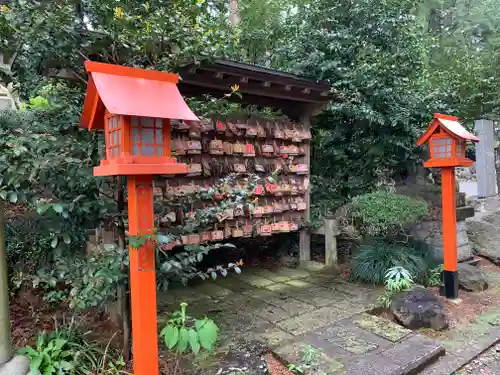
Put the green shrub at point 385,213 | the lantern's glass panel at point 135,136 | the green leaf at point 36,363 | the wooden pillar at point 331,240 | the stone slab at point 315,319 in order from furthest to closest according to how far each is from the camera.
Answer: the wooden pillar at point 331,240 < the green shrub at point 385,213 < the stone slab at point 315,319 < the green leaf at point 36,363 < the lantern's glass panel at point 135,136

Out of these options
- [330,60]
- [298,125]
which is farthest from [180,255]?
[330,60]

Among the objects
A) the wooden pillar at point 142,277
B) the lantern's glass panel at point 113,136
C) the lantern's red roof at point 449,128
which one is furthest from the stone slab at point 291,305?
the lantern's glass panel at point 113,136

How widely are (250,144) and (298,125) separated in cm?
103

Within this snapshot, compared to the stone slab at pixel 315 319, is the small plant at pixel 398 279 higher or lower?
higher

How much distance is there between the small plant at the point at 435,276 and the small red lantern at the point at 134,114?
407 cm

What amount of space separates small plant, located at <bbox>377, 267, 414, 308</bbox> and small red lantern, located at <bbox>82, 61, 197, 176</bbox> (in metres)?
3.06

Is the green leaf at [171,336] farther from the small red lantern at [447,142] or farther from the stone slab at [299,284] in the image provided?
the small red lantern at [447,142]

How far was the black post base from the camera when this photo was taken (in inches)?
169

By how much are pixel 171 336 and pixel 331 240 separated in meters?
3.82

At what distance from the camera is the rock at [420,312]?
3570 millimetres

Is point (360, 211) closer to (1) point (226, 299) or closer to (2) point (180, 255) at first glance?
(1) point (226, 299)

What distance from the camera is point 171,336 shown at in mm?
2240

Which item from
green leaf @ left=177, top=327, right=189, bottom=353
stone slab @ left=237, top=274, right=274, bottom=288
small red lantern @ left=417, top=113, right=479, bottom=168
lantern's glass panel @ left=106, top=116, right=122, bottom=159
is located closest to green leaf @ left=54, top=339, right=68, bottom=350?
green leaf @ left=177, top=327, right=189, bottom=353

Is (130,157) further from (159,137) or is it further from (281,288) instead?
(281,288)
